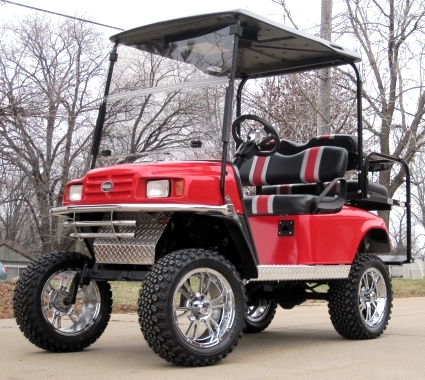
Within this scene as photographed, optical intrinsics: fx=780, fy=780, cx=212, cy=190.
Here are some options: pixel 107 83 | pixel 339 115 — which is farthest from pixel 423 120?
pixel 107 83

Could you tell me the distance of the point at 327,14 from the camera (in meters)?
15.5

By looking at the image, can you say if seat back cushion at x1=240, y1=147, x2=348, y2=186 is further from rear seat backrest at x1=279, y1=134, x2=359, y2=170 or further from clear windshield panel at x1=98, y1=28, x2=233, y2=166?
clear windshield panel at x1=98, y1=28, x2=233, y2=166

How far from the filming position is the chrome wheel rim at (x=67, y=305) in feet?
20.4

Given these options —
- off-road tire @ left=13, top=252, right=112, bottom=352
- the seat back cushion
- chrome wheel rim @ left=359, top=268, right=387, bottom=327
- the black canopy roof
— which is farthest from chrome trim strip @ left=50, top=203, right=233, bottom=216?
chrome wheel rim @ left=359, top=268, right=387, bottom=327

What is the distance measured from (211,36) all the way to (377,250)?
303cm

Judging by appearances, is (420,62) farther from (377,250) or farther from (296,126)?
(377,250)

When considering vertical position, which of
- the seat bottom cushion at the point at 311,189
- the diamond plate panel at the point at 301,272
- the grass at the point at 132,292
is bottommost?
the grass at the point at 132,292

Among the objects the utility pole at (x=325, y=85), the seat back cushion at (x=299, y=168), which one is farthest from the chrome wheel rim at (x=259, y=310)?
the utility pole at (x=325, y=85)

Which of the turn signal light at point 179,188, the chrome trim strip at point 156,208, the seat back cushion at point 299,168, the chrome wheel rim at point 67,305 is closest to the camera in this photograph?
the chrome trim strip at point 156,208

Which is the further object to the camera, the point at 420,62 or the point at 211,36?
the point at 420,62

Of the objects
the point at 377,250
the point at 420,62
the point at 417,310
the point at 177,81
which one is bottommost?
the point at 417,310

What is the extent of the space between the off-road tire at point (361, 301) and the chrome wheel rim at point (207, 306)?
1753 mm

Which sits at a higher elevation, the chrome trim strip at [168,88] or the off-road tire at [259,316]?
the chrome trim strip at [168,88]

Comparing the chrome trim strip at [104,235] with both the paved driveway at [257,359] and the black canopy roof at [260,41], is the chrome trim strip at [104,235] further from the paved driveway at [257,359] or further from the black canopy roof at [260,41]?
the black canopy roof at [260,41]
